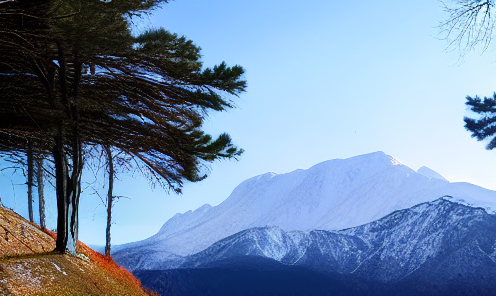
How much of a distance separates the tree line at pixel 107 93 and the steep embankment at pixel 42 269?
3.07 ft

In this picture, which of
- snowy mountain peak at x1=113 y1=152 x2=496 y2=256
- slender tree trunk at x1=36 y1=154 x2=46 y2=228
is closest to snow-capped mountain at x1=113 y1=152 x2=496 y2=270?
snowy mountain peak at x1=113 y1=152 x2=496 y2=256

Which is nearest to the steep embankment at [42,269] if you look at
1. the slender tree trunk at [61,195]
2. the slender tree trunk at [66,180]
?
the slender tree trunk at [61,195]

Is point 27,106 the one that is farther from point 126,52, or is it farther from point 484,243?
point 484,243

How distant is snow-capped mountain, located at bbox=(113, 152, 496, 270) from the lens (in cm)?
8629

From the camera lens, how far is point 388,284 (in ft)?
239

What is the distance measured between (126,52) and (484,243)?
76420 mm

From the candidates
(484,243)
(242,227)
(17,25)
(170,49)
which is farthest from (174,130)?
(242,227)

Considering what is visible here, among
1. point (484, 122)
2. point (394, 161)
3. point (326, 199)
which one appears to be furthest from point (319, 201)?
point (484, 122)

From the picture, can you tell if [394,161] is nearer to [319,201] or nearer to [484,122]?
[319,201]

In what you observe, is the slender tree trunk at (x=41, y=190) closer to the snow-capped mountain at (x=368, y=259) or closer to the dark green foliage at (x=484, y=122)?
the dark green foliage at (x=484, y=122)

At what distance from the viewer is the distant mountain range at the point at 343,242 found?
2815 inches

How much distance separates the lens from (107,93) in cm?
1383

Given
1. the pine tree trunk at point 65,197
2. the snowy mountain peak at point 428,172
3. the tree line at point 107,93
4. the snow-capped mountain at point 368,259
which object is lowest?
the snow-capped mountain at point 368,259

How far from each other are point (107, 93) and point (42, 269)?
18.4 feet
